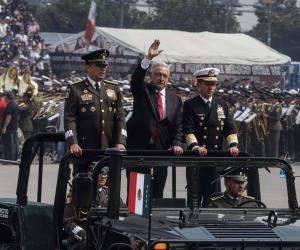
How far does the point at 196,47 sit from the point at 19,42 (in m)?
7.00

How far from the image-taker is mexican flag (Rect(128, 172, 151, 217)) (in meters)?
7.62

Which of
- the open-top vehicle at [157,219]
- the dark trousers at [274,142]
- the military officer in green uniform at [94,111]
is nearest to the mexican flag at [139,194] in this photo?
the open-top vehicle at [157,219]

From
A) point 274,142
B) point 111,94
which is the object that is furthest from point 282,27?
point 111,94

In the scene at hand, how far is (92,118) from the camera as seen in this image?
9852 mm

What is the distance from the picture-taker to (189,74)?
1661 inches

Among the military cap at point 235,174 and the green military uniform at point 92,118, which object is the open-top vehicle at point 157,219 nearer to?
the military cap at point 235,174

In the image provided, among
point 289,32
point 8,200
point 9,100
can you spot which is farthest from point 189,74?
point 8,200

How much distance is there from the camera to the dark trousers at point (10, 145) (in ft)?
90.3

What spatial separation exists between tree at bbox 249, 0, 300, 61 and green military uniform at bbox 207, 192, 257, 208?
56.8 m

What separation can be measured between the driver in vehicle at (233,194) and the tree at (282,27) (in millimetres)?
56710

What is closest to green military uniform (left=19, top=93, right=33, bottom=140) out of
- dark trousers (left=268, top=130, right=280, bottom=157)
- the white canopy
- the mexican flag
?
dark trousers (left=268, top=130, right=280, bottom=157)

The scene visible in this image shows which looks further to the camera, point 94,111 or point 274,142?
point 274,142

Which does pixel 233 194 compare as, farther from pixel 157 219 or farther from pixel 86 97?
pixel 86 97

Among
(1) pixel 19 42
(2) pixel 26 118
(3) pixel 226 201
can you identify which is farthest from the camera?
(1) pixel 19 42
